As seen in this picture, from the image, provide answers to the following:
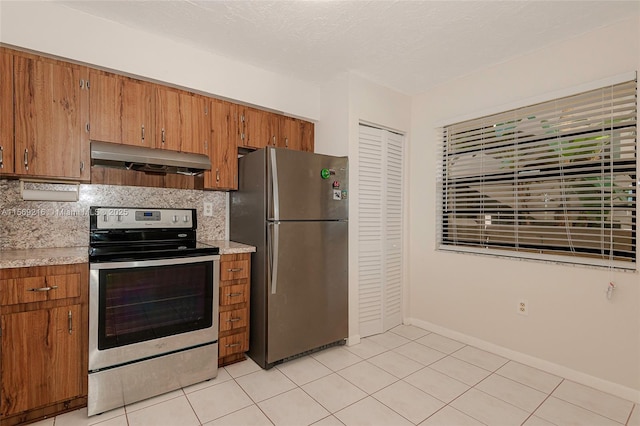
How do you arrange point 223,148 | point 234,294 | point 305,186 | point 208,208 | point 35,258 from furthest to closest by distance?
point 208,208, point 223,148, point 305,186, point 234,294, point 35,258

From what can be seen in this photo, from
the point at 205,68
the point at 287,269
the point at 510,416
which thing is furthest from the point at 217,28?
the point at 510,416

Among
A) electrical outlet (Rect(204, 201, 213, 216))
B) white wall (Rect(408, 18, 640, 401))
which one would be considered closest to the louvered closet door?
white wall (Rect(408, 18, 640, 401))

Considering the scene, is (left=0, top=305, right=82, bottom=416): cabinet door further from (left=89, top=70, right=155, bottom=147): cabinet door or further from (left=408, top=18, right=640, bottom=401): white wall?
(left=408, top=18, right=640, bottom=401): white wall

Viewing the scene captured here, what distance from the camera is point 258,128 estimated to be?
9.92 feet

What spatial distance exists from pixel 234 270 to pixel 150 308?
65 centimetres

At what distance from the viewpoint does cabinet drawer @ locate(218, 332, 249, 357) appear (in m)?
2.51

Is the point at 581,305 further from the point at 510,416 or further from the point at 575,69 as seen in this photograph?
the point at 575,69

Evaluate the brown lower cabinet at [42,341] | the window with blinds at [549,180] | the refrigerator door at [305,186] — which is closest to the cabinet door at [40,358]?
the brown lower cabinet at [42,341]

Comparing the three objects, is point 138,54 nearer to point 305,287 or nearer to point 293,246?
point 293,246

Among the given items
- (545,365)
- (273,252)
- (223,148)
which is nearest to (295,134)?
(223,148)

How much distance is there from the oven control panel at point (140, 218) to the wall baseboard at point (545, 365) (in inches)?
107

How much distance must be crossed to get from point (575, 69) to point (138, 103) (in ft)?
11.1

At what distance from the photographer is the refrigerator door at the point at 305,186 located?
252cm

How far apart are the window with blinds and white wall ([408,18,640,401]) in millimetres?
134
